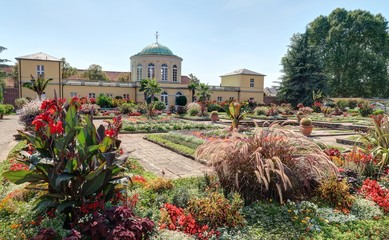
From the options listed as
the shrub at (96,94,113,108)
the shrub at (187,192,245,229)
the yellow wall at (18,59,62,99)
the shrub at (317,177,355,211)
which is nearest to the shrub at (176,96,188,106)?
the shrub at (96,94,113,108)

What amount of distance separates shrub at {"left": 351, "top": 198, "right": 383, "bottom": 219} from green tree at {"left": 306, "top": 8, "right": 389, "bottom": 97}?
3919 centimetres

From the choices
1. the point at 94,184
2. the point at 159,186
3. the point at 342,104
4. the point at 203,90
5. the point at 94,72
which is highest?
the point at 94,72

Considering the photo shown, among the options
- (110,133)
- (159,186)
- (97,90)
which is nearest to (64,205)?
(110,133)

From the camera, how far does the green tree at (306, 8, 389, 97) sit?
39.6 m

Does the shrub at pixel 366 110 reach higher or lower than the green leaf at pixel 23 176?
higher

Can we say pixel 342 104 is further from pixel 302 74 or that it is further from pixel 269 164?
pixel 269 164

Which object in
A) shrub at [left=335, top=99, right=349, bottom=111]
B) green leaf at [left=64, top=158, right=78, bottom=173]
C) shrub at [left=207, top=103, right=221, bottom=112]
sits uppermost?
shrub at [left=335, top=99, right=349, bottom=111]

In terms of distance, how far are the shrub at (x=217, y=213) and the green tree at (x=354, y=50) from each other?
133ft

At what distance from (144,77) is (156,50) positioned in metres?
4.22

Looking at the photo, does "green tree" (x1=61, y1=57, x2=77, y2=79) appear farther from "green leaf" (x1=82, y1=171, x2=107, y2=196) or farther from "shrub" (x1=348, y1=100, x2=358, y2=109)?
"green leaf" (x1=82, y1=171, x2=107, y2=196)

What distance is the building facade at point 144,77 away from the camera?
30.8 metres

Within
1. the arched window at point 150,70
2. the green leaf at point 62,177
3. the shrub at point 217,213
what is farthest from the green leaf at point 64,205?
the arched window at point 150,70

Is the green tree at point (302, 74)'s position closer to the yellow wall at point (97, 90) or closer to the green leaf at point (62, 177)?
the yellow wall at point (97, 90)

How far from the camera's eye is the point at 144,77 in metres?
36.2
